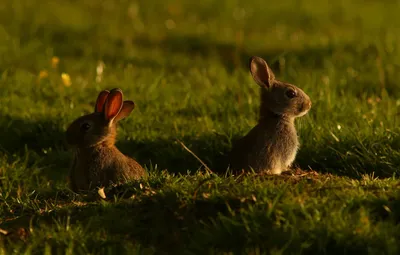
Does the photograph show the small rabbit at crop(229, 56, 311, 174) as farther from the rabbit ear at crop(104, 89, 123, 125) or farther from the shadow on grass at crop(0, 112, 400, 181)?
the rabbit ear at crop(104, 89, 123, 125)

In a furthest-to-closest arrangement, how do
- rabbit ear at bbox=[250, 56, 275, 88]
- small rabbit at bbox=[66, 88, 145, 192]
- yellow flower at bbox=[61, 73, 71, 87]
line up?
yellow flower at bbox=[61, 73, 71, 87] < rabbit ear at bbox=[250, 56, 275, 88] < small rabbit at bbox=[66, 88, 145, 192]

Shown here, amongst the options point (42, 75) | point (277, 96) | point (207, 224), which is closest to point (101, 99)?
point (277, 96)

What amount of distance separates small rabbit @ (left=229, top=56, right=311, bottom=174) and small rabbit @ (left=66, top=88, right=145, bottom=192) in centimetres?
88

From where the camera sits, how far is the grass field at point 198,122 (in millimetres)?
5090

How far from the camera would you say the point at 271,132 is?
6.69 meters

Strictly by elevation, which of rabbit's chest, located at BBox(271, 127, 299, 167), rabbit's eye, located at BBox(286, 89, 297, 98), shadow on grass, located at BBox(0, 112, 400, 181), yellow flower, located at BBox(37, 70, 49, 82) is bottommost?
shadow on grass, located at BBox(0, 112, 400, 181)

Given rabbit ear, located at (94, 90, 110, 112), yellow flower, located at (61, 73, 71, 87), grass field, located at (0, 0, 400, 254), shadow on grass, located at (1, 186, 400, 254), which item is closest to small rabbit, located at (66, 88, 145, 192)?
rabbit ear, located at (94, 90, 110, 112)

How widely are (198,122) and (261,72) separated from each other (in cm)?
136

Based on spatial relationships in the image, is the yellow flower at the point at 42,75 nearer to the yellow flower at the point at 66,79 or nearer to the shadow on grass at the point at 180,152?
the yellow flower at the point at 66,79

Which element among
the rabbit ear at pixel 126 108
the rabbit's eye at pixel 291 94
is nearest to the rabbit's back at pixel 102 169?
the rabbit ear at pixel 126 108

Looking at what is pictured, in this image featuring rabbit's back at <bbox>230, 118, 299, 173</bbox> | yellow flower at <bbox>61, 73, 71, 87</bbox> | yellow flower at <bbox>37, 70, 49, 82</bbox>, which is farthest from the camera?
yellow flower at <bbox>37, 70, 49, 82</bbox>

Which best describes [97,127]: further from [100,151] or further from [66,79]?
[66,79]

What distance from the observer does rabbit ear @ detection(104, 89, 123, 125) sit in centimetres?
675

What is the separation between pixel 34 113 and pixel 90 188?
6.26 ft
